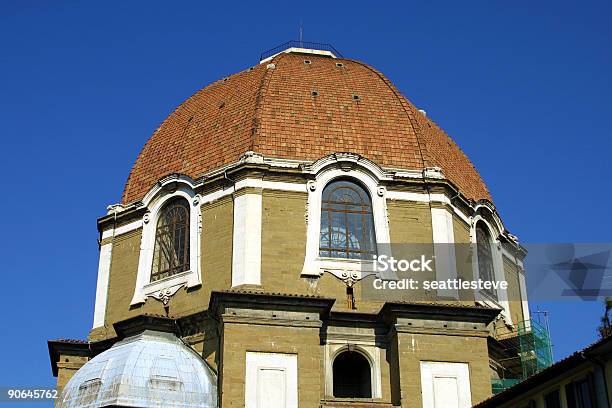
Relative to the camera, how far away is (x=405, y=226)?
33.8m

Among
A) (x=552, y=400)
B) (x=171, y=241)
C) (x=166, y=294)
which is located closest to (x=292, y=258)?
(x=166, y=294)

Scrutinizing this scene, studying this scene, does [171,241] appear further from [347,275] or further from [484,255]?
[484,255]

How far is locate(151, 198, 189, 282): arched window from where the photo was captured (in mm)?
34281

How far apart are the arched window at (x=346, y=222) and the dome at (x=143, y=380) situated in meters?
6.20

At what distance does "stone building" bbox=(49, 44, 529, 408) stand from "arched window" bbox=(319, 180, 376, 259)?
48 mm

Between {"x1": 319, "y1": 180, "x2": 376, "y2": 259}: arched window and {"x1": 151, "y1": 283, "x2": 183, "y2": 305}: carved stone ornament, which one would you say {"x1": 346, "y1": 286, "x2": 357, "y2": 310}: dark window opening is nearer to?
{"x1": 319, "y1": 180, "x2": 376, "y2": 259}: arched window

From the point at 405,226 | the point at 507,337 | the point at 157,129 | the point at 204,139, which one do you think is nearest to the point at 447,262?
the point at 405,226

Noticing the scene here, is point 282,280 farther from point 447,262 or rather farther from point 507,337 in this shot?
point 507,337

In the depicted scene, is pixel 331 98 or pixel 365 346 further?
pixel 331 98

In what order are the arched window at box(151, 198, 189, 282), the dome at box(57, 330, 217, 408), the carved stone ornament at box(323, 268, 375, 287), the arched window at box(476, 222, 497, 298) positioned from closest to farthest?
the dome at box(57, 330, 217, 408), the carved stone ornament at box(323, 268, 375, 287), the arched window at box(151, 198, 189, 282), the arched window at box(476, 222, 497, 298)

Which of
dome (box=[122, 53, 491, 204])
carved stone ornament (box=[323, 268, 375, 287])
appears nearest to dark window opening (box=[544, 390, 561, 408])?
carved stone ornament (box=[323, 268, 375, 287])

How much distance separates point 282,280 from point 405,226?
4829 mm

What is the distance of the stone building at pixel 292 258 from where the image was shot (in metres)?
29.5

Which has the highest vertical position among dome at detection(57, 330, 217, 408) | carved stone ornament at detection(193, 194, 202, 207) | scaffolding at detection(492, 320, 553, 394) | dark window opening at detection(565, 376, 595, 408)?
carved stone ornament at detection(193, 194, 202, 207)
